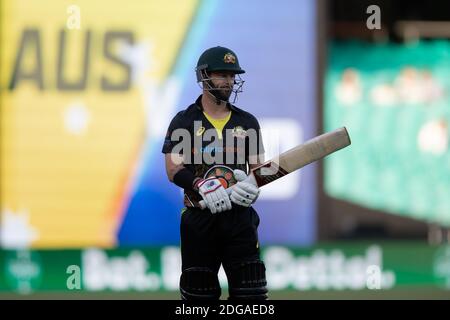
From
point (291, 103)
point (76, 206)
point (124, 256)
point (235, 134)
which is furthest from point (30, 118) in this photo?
point (235, 134)

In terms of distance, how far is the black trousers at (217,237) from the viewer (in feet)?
19.5

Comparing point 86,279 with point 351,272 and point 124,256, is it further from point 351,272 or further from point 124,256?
point 351,272

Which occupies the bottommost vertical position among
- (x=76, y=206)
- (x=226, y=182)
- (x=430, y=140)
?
(x=226, y=182)

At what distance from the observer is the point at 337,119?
12.1m

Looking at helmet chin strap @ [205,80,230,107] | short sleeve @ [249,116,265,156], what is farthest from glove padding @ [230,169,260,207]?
helmet chin strap @ [205,80,230,107]

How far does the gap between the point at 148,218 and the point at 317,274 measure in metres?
1.80

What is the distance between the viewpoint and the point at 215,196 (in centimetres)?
575

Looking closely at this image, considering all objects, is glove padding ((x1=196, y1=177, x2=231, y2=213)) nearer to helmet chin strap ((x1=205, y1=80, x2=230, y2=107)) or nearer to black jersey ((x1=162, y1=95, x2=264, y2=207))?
black jersey ((x1=162, y1=95, x2=264, y2=207))

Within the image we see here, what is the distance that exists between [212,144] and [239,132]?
0.16m

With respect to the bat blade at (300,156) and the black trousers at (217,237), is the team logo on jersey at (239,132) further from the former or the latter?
the black trousers at (217,237)

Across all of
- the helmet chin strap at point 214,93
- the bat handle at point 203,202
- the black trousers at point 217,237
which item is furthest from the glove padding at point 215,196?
the helmet chin strap at point 214,93

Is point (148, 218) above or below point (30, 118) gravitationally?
below

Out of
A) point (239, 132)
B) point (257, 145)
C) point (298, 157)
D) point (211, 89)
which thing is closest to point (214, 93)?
point (211, 89)

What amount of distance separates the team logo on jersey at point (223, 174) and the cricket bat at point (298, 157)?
0.07m
